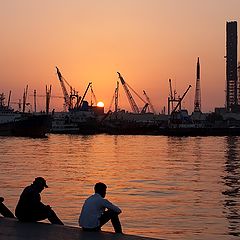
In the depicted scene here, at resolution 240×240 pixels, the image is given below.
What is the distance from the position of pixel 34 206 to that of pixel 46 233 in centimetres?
132

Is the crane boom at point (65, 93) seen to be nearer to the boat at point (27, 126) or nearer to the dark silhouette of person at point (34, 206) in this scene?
the boat at point (27, 126)

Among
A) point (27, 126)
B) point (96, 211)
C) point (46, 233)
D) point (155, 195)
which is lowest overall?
point (155, 195)

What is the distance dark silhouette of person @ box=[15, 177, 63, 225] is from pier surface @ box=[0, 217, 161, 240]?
25cm

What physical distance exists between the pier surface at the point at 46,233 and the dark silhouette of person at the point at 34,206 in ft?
0.83

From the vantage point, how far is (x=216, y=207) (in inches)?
938

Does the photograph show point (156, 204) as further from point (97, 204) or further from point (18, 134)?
point (18, 134)

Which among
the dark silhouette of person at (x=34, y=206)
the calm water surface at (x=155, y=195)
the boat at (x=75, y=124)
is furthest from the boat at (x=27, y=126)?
the dark silhouette of person at (x=34, y=206)

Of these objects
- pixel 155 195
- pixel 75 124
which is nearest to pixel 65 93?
pixel 75 124

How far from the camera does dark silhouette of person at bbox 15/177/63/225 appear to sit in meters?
13.4

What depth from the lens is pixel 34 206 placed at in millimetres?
13594

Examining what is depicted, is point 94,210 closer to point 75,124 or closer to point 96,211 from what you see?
point 96,211

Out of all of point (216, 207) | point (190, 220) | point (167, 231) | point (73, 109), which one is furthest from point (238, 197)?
point (73, 109)

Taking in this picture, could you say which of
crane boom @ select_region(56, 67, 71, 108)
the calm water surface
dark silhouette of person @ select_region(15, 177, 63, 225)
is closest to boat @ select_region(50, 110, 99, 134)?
crane boom @ select_region(56, 67, 71, 108)

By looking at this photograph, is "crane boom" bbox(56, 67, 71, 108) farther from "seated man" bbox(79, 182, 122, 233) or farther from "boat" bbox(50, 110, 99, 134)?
"seated man" bbox(79, 182, 122, 233)
